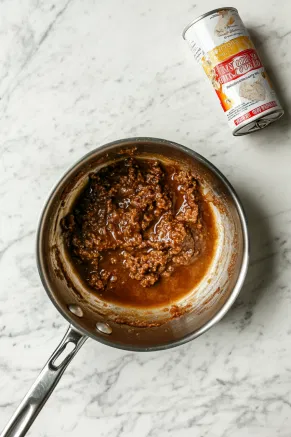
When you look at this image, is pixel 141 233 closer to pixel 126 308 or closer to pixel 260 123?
pixel 126 308

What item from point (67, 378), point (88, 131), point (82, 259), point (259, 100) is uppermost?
point (88, 131)

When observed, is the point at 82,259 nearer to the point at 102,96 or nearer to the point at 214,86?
the point at 102,96

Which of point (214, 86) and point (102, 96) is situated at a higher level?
point (102, 96)

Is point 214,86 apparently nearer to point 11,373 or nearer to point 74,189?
point 74,189

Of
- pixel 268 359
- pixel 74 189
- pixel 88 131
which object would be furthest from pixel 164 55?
pixel 268 359

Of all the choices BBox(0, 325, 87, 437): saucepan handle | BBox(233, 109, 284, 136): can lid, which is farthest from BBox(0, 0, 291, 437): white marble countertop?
BBox(0, 325, 87, 437): saucepan handle

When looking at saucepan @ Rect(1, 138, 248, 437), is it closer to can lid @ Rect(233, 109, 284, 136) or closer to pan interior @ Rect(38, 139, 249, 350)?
pan interior @ Rect(38, 139, 249, 350)

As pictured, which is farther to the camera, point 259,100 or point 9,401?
point 9,401
